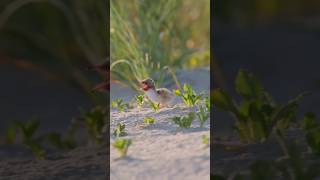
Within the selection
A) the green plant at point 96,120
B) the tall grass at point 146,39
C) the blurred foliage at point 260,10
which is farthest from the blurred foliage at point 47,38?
the green plant at point 96,120

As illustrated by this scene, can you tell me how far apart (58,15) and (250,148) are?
2.77m

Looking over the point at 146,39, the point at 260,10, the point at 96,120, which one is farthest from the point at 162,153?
the point at 260,10

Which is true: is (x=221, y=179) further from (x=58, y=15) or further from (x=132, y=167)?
→ (x=58, y=15)

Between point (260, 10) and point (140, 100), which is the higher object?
point (260, 10)

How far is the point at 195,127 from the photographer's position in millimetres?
1452

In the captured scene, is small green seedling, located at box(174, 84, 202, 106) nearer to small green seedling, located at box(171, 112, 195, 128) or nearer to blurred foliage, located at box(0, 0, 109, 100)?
small green seedling, located at box(171, 112, 195, 128)

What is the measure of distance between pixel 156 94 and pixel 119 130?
5.0 inches

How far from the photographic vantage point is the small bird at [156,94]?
1.53 metres

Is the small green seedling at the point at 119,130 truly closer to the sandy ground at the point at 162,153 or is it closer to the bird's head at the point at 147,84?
the sandy ground at the point at 162,153

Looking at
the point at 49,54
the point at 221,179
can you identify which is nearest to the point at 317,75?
the point at 49,54

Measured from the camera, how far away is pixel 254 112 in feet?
6.10

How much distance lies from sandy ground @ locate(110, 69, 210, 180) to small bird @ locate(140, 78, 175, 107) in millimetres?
53

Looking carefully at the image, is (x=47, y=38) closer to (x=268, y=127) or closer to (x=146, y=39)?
(x=146, y=39)

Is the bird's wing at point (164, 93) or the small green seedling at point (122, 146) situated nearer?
the small green seedling at point (122, 146)
